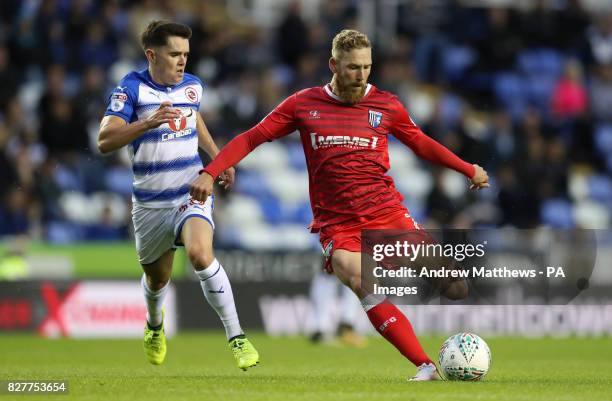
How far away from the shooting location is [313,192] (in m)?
8.91

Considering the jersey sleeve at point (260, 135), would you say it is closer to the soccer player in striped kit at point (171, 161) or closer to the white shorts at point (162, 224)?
the soccer player in striped kit at point (171, 161)

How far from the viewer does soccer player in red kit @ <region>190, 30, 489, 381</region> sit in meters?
8.59

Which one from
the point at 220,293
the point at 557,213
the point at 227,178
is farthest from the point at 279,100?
the point at 220,293

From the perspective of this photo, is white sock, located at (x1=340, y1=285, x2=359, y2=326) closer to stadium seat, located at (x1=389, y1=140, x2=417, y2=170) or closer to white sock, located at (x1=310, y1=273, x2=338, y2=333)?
white sock, located at (x1=310, y1=273, x2=338, y2=333)

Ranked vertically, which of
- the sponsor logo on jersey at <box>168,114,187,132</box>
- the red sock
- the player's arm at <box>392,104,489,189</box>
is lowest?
the red sock

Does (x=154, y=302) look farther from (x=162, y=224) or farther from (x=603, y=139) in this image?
(x=603, y=139)

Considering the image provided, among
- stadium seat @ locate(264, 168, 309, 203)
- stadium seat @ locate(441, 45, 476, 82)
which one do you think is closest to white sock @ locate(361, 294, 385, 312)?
stadium seat @ locate(264, 168, 309, 203)

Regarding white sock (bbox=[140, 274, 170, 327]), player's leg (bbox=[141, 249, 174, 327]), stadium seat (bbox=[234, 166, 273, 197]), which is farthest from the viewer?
stadium seat (bbox=[234, 166, 273, 197])

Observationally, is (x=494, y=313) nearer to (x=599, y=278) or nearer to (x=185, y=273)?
(x=599, y=278)

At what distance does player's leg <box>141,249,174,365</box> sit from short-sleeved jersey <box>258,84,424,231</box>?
1540 millimetres

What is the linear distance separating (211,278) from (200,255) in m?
0.21

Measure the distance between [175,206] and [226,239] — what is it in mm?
8821

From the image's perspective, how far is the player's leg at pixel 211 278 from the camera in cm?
893

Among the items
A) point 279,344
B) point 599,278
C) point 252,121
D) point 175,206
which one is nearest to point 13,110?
point 252,121
